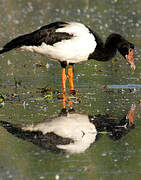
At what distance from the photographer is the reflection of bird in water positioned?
288 inches

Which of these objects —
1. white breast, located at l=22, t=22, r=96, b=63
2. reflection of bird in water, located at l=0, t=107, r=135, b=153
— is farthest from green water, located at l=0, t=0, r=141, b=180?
white breast, located at l=22, t=22, r=96, b=63

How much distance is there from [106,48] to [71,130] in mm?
3370

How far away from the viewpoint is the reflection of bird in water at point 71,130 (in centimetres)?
731

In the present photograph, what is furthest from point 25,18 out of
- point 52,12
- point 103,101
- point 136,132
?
point 136,132

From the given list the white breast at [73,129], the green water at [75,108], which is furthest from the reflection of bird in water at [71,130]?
the green water at [75,108]

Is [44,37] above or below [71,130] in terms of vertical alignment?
above

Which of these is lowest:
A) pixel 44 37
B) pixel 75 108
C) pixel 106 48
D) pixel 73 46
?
pixel 75 108

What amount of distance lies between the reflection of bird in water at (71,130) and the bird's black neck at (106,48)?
218 cm

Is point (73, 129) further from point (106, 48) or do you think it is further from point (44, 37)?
point (106, 48)

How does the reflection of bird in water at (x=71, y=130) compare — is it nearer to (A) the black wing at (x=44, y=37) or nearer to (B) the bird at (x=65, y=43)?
(B) the bird at (x=65, y=43)

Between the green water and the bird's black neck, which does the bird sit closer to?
the bird's black neck

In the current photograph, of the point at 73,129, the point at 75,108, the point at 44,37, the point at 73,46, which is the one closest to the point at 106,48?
the point at 73,46

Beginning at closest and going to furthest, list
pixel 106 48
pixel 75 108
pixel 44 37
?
pixel 75 108 < pixel 44 37 < pixel 106 48

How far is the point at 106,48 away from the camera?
35.8 ft
